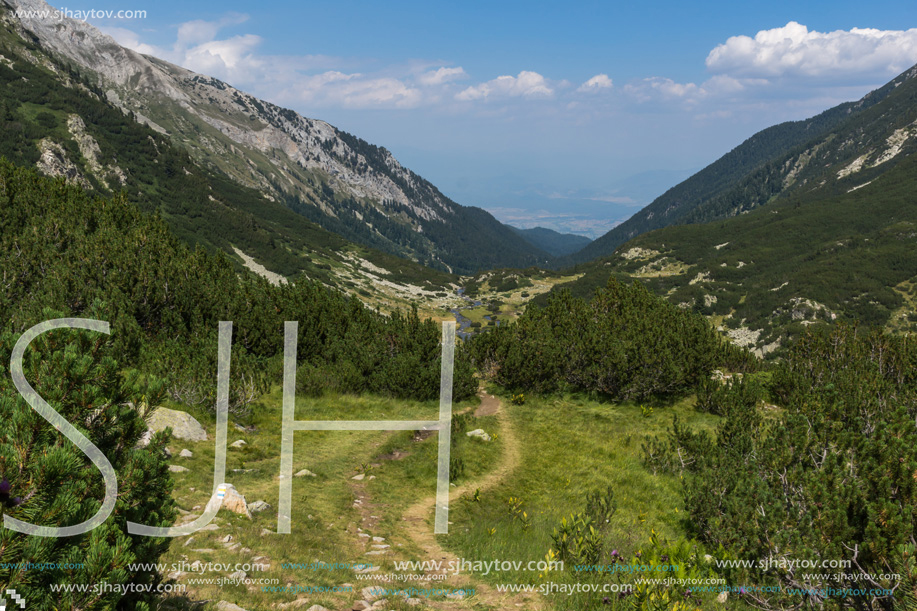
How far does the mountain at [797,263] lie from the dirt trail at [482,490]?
4763cm

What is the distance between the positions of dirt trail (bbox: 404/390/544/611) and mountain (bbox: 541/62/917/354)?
4763 centimetres

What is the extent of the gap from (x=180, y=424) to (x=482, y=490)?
27.8 feet

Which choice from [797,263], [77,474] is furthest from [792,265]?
[77,474]

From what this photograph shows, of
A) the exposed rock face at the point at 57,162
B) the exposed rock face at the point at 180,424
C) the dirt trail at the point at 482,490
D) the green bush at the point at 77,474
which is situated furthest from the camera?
the exposed rock face at the point at 57,162

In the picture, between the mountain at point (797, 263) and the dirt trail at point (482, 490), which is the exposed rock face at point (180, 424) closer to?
the dirt trail at point (482, 490)

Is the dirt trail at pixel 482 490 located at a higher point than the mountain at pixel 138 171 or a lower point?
lower

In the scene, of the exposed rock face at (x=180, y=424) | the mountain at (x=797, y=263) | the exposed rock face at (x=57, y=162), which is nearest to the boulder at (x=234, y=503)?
the exposed rock face at (x=180, y=424)

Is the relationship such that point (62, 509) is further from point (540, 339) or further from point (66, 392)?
point (540, 339)

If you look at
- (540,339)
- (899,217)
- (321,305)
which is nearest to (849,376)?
(540,339)

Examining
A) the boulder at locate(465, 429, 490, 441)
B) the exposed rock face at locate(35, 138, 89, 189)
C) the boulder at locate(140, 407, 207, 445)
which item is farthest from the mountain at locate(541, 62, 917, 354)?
the exposed rock face at locate(35, 138, 89, 189)

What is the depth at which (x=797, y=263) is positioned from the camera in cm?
12394

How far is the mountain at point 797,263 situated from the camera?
304ft

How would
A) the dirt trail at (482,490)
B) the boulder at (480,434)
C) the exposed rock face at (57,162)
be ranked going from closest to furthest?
1. the dirt trail at (482,490)
2. the boulder at (480,434)
3. the exposed rock face at (57,162)

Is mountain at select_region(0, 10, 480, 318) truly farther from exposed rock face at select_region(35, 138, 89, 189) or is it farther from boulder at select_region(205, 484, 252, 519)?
boulder at select_region(205, 484, 252, 519)
